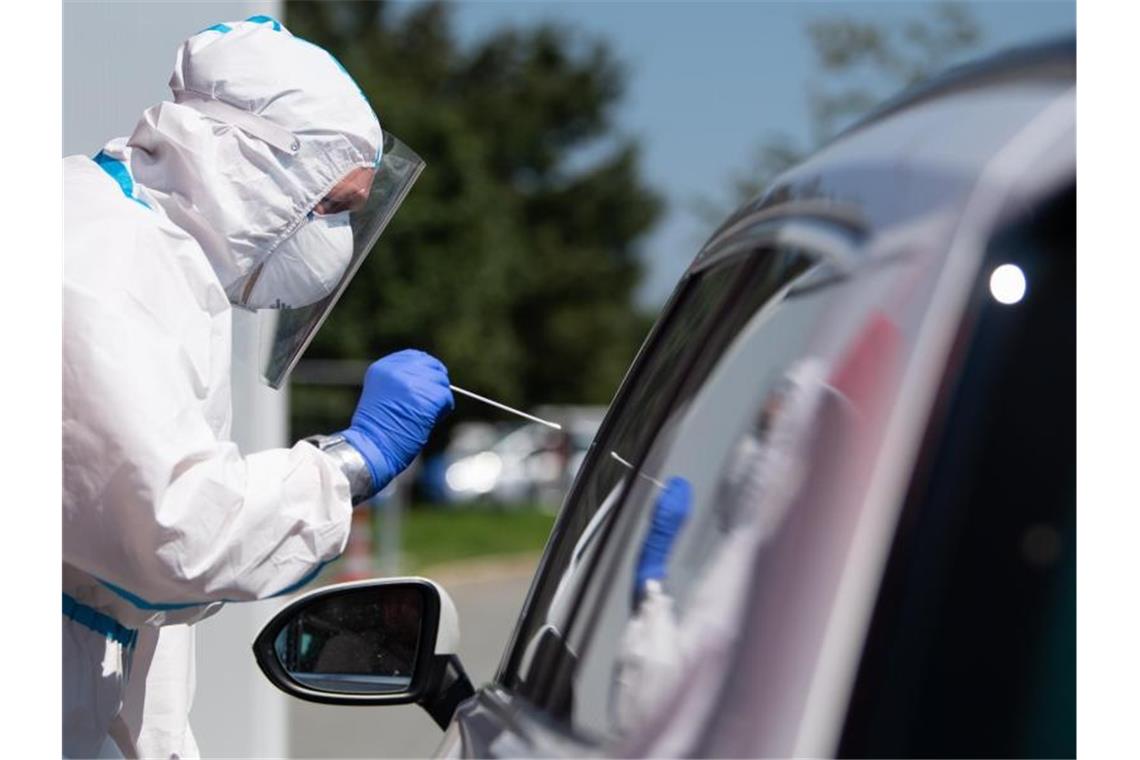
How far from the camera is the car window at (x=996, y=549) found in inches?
47.4

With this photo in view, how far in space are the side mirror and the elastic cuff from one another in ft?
0.46

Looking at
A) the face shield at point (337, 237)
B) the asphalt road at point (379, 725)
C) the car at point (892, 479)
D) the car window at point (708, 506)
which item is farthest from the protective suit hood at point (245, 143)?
the asphalt road at point (379, 725)

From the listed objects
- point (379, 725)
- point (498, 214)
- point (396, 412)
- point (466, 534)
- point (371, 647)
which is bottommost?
point (379, 725)

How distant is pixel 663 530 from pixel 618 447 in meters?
0.37

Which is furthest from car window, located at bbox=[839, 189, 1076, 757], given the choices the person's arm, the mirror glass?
the mirror glass

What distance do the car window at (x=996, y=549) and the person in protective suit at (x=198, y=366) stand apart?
0.91m

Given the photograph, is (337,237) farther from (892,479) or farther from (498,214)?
(498,214)

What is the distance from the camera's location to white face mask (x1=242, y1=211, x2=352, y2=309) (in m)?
2.37

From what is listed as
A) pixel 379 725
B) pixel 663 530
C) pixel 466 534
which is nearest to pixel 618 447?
pixel 663 530

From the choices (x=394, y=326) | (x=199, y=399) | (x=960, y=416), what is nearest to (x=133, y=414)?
(x=199, y=399)

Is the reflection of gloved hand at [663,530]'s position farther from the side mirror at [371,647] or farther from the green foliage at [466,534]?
the green foliage at [466,534]

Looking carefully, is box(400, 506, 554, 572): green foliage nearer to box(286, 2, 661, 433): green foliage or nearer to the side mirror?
box(286, 2, 661, 433): green foliage

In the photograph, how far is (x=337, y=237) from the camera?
243cm

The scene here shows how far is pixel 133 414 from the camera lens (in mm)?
1795
